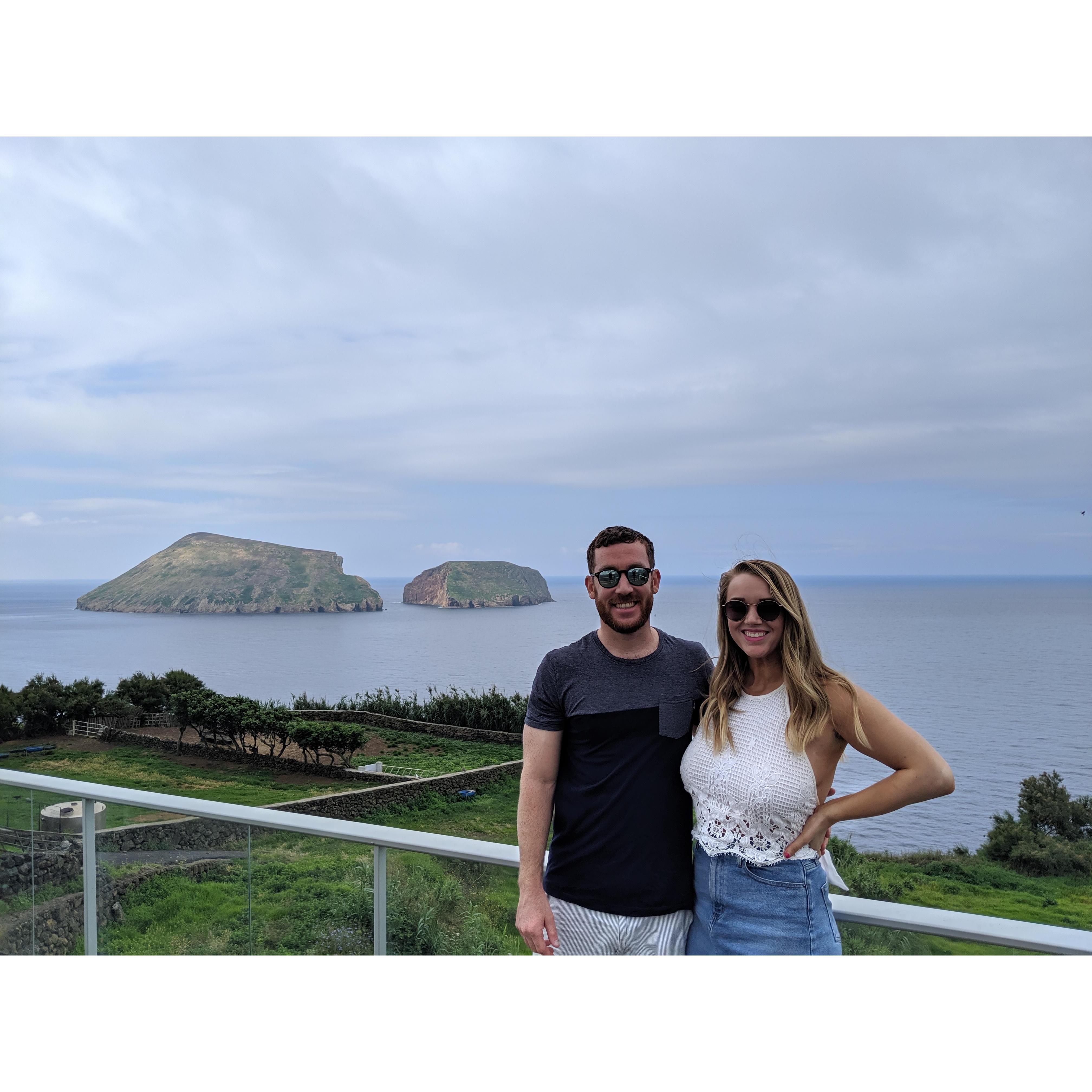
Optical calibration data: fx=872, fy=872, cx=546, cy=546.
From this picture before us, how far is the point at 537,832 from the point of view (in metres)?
2.06

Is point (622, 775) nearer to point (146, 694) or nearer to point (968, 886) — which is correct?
point (968, 886)

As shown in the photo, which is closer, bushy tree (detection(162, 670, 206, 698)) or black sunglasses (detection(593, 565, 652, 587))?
black sunglasses (detection(593, 565, 652, 587))

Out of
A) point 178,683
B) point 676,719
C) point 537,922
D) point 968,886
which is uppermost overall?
point 676,719

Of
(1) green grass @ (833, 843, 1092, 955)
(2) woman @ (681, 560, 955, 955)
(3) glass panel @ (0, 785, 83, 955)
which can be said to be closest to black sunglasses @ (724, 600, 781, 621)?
(2) woman @ (681, 560, 955, 955)

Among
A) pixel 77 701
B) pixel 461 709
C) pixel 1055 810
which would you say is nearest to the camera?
pixel 1055 810

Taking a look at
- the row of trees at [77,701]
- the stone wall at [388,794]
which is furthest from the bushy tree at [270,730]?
→ the stone wall at [388,794]

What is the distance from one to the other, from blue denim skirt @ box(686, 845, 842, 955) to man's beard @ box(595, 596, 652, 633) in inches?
20.9

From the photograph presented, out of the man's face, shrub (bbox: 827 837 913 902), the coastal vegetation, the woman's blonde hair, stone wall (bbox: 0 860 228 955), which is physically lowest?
shrub (bbox: 827 837 913 902)

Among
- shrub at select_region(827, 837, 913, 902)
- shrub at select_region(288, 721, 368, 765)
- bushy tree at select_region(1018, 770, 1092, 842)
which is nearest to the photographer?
shrub at select_region(827, 837, 913, 902)

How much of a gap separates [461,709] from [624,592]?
35193mm

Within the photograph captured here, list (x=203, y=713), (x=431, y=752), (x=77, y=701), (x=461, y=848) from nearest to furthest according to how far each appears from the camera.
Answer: (x=461, y=848), (x=203, y=713), (x=431, y=752), (x=77, y=701)

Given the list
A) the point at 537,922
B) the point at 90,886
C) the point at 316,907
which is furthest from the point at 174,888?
the point at 537,922

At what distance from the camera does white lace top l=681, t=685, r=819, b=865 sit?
185cm

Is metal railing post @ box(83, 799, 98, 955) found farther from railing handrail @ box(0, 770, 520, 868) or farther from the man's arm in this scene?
the man's arm
